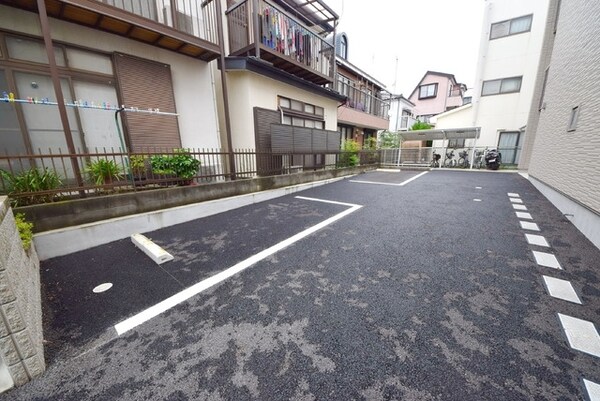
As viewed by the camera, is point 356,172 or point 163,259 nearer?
point 163,259

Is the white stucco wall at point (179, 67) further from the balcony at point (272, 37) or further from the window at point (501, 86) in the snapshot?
the window at point (501, 86)

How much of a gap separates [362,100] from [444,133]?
5.36 meters

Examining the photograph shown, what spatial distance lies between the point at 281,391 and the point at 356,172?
10.3m

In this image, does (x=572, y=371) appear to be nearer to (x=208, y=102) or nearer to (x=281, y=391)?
(x=281, y=391)

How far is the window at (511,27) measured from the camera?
12133mm

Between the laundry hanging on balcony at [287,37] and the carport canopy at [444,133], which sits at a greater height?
the laundry hanging on balcony at [287,37]

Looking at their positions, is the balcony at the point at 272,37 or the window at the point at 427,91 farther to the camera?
the window at the point at 427,91

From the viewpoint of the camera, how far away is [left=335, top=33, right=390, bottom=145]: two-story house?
1255 centimetres

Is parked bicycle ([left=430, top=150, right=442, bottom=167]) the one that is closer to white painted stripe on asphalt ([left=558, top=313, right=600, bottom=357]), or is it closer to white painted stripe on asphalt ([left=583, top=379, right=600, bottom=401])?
white painted stripe on asphalt ([left=558, top=313, right=600, bottom=357])

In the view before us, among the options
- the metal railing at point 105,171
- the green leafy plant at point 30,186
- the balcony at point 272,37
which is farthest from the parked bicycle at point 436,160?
the green leafy plant at point 30,186

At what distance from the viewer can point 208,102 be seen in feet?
20.4

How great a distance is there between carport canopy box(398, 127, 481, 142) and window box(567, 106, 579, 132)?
330 inches

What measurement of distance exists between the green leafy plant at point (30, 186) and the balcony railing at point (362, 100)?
38.6 feet

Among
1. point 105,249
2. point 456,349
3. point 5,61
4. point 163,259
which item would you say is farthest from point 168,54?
point 456,349
